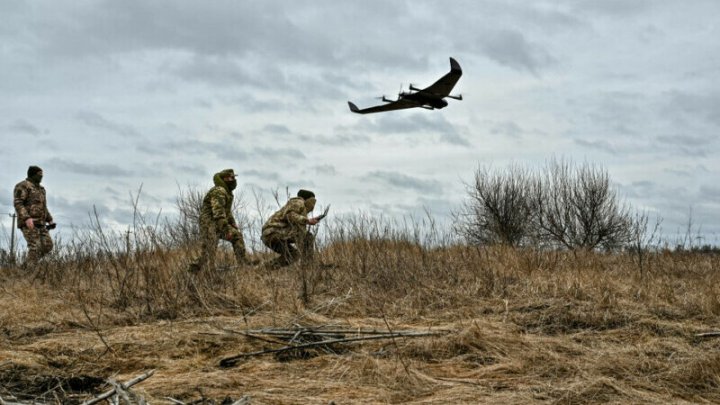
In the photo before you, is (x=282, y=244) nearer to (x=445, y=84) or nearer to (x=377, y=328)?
(x=377, y=328)

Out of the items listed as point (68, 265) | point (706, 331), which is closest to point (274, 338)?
point (706, 331)

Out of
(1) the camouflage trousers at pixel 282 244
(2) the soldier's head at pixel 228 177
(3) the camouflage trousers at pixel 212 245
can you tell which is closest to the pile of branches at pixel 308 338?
(3) the camouflage trousers at pixel 212 245

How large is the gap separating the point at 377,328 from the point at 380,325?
32cm

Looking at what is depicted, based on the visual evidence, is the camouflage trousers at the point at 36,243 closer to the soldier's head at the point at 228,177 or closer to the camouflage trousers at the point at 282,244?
the soldier's head at the point at 228,177

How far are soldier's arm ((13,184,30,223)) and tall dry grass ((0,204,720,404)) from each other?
142 centimetres

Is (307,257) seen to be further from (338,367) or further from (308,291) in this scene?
(338,367)

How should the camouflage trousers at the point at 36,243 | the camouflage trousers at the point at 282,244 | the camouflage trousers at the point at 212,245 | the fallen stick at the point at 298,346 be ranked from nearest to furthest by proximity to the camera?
the fallen stick at the point at 298,346
the camouflage trousers at the point at 212,245
the camouflage trousers at the point at 282,244
the camouflage trousers at the point at 36,243

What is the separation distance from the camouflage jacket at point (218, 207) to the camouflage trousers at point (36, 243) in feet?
11.1

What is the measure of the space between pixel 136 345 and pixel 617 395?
156 inches

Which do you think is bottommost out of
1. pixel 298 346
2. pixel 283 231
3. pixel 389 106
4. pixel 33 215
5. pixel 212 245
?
pixel 298 346

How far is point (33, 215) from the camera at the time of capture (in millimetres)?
11445

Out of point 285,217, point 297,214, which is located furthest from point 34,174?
point 297,214

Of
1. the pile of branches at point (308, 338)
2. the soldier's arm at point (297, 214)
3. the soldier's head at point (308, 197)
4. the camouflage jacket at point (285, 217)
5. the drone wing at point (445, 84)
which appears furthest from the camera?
the drone wing at point (445, 84)

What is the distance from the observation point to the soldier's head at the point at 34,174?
11609mm
